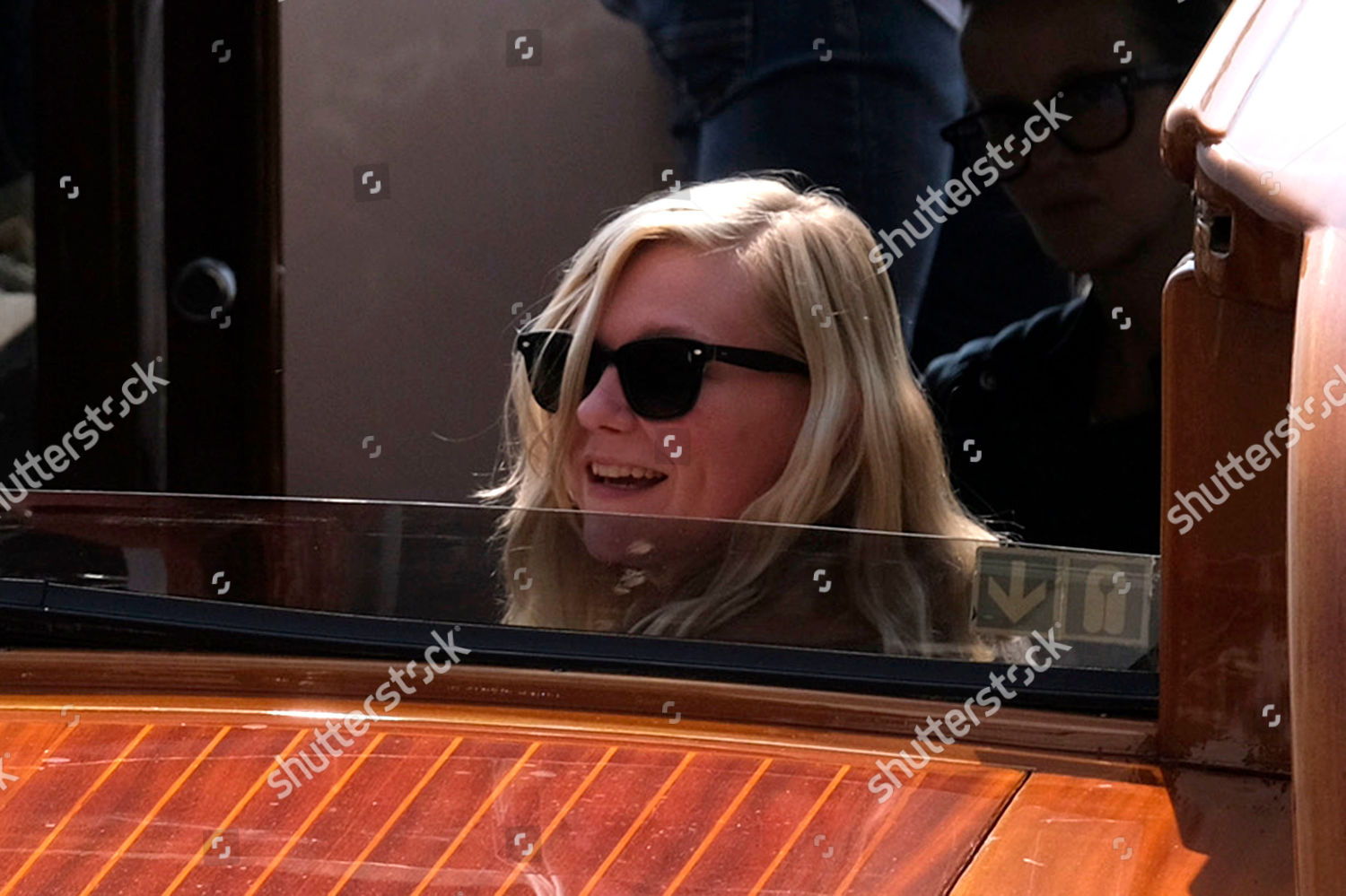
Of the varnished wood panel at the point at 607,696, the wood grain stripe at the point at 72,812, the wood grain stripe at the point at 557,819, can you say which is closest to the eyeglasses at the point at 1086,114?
the varnished wood panel at the point at 607,696

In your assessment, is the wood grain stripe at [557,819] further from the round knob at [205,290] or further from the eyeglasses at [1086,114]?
the round knob at [205,290]

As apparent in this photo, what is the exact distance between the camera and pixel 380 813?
911mm

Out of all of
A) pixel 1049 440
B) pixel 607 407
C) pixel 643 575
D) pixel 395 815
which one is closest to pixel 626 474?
pixel 607 407

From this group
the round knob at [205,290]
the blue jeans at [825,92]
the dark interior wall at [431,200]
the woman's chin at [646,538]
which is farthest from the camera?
the round knob at [205,290]

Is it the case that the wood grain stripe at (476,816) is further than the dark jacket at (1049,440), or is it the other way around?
the dark jacket at (1049,440)

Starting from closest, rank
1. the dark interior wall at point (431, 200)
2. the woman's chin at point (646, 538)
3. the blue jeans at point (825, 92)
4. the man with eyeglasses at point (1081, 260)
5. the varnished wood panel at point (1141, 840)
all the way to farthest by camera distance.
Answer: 1. the varnished wood panel at point (1141, 840)
2. the woman's chin at point (646, 538)
3. the man with eyeglasses at point (1081, 260)
4. the blue jeans at point (825, 92)
5. the dark interior wall at point (431, 200)

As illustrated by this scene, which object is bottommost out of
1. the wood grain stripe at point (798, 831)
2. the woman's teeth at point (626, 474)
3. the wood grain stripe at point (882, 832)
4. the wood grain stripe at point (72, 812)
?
the woman's teeth at point (626, 474)

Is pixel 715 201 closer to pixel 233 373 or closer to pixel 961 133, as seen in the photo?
pixel 961 133

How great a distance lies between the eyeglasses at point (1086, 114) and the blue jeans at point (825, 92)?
0.15ft

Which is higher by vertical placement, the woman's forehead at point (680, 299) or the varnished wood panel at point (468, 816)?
the woman's forehead at point (680, 299)

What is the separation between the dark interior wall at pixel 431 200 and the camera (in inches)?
70.8

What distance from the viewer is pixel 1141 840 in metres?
0.85

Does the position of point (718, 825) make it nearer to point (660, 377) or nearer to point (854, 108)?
point (660, 377)

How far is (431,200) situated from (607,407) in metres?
0.44
